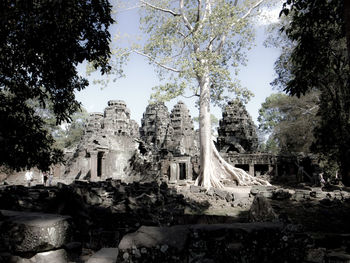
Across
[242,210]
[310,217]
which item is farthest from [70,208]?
[310,217]

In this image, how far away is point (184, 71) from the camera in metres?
13.8

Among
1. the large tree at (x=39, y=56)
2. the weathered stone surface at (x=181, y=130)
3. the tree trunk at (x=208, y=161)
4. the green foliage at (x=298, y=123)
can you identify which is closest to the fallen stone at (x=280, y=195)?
the tree trunk at (x=208, y=161)

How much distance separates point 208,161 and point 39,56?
36.2 feet

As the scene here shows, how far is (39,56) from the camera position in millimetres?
A: 5367

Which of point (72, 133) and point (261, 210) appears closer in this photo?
point (261, 210)

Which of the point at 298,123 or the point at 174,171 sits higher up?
the point at 298,123

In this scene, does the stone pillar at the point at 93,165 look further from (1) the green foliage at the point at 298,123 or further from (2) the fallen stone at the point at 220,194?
(1) the green foliage at the point at 298,123

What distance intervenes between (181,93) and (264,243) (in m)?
12.8

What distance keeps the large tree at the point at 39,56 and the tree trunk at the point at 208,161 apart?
32.0 ft

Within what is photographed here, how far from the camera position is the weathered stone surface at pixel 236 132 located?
96.7ft

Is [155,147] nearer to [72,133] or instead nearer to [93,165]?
[93,165]

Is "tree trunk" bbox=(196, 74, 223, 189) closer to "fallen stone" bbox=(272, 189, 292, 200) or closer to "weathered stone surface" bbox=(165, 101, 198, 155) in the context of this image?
"fallen stone" bbox=(272, 189, 292, 200)

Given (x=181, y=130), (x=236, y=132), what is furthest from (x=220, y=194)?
(x=181, y=130)

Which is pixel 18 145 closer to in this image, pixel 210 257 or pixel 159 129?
pixel 210 257
